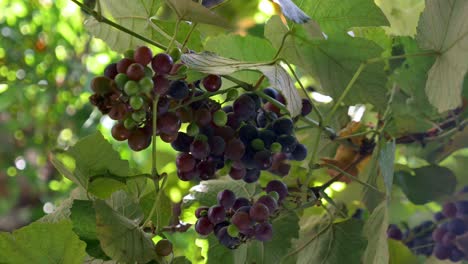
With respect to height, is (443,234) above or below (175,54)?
below

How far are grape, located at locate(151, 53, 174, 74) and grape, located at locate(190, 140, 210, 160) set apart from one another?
7 cm

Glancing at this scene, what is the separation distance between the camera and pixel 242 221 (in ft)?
1.50

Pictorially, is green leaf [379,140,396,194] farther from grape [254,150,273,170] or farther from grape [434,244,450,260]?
grape [434,244,450,260]

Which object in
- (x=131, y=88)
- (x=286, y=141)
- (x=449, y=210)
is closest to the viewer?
(x=131, y=88)

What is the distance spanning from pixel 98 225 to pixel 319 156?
30 centimetres

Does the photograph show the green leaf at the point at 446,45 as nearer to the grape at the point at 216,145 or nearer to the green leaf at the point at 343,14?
the green leaf at the point at 343,14

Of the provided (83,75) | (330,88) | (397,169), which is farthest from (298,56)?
(83,75)

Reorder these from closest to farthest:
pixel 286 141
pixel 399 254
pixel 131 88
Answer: pixel 131 88
pixel 286 141
pixel 399 254

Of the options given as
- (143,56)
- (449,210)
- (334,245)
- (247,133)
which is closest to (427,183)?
(449,210)

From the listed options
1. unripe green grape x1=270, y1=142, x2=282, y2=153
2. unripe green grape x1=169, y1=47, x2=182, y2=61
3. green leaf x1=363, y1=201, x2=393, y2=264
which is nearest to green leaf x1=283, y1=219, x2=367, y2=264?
green leaf x1=363, y1=201, x2=393, y2=264

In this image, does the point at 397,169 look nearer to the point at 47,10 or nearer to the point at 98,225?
the point at 98,225

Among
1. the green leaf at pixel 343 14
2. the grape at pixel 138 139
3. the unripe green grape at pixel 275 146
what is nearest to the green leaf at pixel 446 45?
the green leaf at pixel 343 14

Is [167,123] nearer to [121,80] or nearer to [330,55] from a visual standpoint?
[121,80]

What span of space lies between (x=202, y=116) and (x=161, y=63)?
0.06 meters
